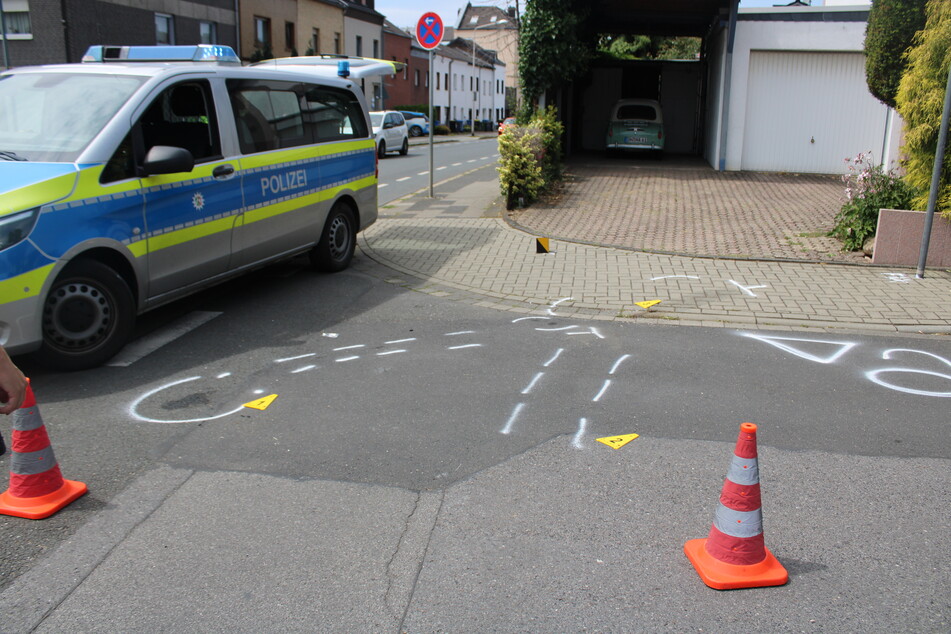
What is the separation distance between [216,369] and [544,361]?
7.90 feet

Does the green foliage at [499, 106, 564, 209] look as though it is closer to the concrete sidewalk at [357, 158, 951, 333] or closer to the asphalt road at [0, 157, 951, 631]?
the concrete sidewalk at [357, 158, 951, 333]

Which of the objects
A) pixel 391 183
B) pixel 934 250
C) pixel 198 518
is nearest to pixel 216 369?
pixel 198 518

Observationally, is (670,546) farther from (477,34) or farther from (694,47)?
(477,34)

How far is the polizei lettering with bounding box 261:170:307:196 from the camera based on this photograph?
751 cm

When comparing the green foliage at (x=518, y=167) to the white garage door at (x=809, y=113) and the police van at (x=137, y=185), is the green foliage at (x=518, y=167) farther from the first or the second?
the white garage door at (x=809, y=113)

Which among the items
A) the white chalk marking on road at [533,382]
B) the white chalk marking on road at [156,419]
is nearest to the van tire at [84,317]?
the white chalk marking on road at [156,419]

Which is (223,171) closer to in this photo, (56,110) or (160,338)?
(56,110)

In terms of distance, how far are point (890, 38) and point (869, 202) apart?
2.09 metres

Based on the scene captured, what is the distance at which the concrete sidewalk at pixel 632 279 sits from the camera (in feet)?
24.7

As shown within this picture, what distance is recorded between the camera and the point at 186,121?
6680mm

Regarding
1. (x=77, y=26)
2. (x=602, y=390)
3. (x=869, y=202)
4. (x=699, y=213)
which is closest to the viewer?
(x=602, y=390)

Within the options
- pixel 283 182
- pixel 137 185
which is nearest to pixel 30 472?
pixel 137 185

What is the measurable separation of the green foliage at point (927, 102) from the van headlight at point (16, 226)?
865 centimetres

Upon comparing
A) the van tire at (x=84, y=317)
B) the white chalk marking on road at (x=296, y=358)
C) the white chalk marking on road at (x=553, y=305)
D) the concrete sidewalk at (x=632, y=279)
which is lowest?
the white chalk marking on road at (x=296, y=358)
